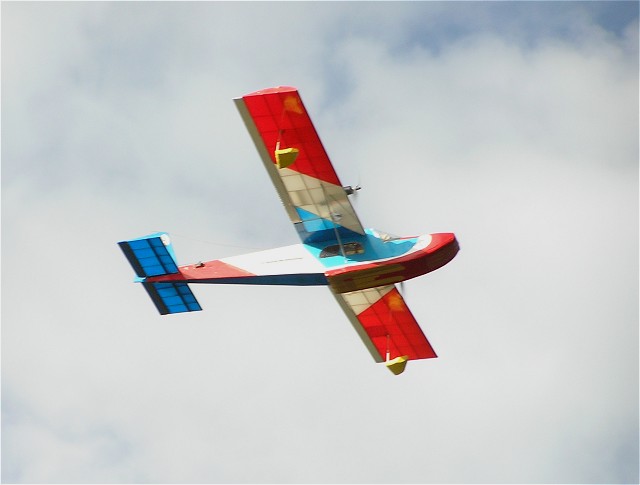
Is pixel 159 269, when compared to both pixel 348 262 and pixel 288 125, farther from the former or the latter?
pixel 288 125

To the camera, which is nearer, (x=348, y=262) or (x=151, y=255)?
(x=348, y=262)

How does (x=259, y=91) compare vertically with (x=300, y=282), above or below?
above

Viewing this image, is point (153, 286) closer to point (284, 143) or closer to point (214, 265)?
point (214, 265)

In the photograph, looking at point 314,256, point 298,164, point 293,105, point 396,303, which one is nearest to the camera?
point 293,105

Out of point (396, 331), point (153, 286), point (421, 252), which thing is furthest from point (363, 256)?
point (153, 286)

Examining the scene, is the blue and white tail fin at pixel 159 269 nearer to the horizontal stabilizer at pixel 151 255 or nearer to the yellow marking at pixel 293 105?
the horizontal stabilizer at pixel 151 255

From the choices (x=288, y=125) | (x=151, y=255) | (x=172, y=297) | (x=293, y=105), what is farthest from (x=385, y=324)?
(x=293, y=105)
